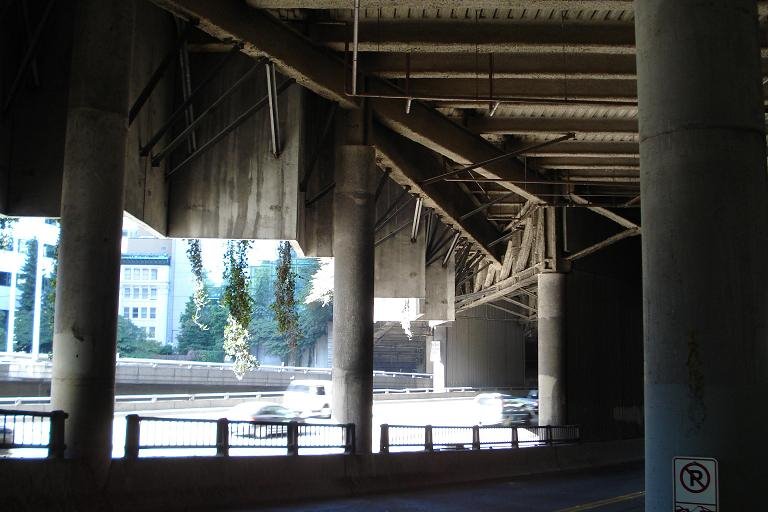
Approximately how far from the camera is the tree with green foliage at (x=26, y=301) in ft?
240

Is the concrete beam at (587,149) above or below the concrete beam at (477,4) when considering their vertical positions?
below

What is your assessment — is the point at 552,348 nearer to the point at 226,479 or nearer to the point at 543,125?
the point at 543,125

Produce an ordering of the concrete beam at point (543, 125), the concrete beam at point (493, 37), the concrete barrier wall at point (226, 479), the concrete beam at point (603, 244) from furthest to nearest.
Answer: the concrete beam at point (603, 244), the concrete beam at point (543, 125), the concrete beam at point (493, 37), the concrete barrier wall at point (226, 479)

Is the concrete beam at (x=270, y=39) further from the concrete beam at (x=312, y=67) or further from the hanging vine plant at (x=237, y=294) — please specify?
the hanging vine plant at (x=237, y=294)

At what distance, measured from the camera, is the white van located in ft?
119

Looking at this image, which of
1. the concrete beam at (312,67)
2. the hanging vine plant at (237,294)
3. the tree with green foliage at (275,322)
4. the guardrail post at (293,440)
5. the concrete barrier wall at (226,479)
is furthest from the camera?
the tree with green foliage at (275,322)

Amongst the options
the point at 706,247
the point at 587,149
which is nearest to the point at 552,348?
the point at 587,149

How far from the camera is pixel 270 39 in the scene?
17.6 m

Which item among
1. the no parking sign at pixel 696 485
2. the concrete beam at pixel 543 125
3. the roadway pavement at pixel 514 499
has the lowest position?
the roadway pavement at pixel 514 499

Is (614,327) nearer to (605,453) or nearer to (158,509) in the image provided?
(605,453)

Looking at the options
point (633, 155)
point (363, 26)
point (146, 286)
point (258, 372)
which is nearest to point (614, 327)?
point (633, 155)

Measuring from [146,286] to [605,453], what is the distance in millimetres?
90158

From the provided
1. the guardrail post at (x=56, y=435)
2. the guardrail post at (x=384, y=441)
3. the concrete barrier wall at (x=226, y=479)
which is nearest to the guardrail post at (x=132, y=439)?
the concrete barrier wall at (x=226, y=479)

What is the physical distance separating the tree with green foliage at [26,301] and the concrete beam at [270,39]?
5852 cm
